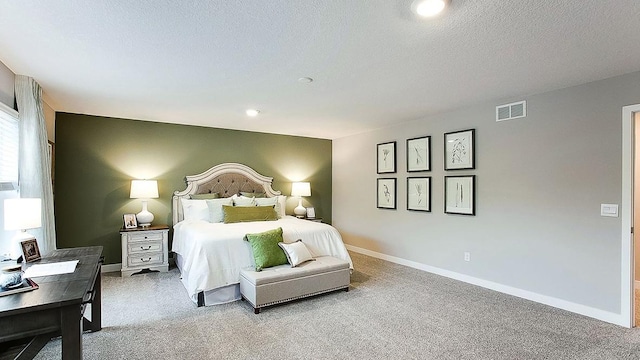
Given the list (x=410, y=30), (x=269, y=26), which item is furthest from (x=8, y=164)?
(x=410, y=30)

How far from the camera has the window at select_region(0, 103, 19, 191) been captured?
2785mm

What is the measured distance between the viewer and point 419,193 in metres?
4.98

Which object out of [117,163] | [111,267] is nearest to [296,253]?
[111,267]

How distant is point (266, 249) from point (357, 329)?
1320 millimetres

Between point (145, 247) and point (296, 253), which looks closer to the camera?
point (296, 253)

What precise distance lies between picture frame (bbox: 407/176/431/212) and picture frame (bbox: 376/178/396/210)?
→ 0.33 metres

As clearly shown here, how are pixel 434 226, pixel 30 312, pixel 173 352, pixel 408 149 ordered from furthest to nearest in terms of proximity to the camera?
pixel 408 149
pixel 434 226
pixel 173 352
pixel 30 312

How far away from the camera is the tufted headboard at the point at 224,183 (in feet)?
17.3

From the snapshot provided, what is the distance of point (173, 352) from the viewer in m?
2.49

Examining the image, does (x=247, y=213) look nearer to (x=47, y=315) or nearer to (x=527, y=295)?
(x=47, y=315)

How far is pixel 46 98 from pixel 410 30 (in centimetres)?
431

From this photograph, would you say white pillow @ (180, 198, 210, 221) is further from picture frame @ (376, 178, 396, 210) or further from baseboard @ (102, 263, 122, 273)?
picture frame @ (376, 178, 396, 210)

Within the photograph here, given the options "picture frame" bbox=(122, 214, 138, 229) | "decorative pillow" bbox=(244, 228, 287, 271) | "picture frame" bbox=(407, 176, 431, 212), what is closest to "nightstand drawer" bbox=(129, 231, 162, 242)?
"picture frame" bbox=(122, 214, 138, 229)

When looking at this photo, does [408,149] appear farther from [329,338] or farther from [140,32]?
[140,32]
